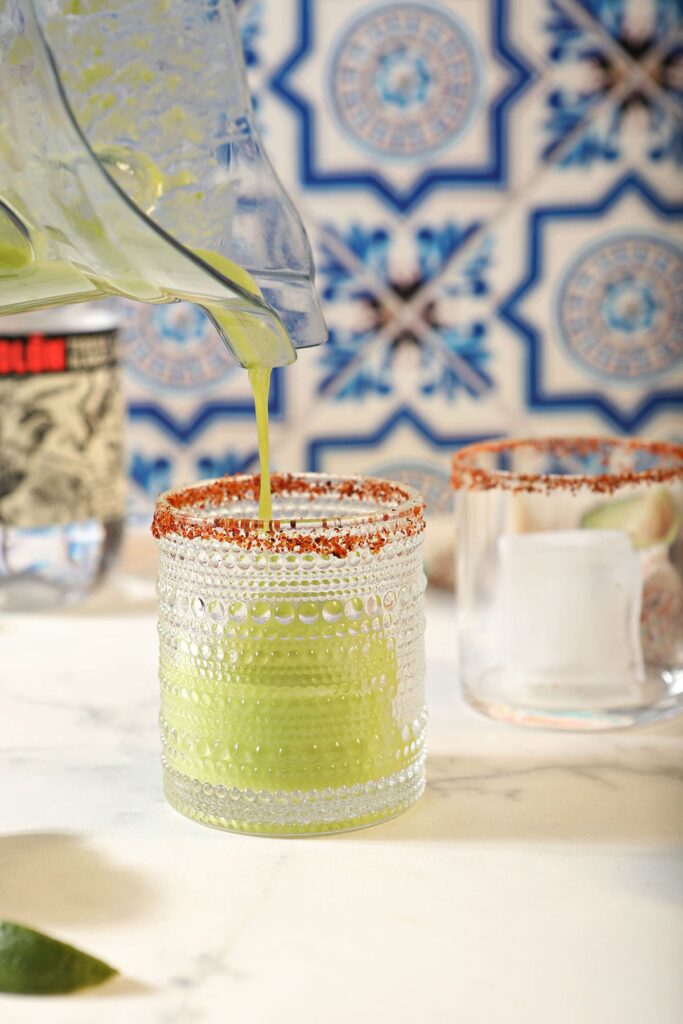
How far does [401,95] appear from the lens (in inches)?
45.4

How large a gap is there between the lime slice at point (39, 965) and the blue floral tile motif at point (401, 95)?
2.78 ft

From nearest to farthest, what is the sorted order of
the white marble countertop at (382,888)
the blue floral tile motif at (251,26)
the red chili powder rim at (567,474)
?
the white marble countertop at (382,888) → the red chili powder rim at (567,474) → the blue floral tile motif at (251,26)

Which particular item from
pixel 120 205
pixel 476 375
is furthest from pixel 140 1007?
pixel 476 375

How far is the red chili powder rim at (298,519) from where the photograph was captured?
1.65 ft

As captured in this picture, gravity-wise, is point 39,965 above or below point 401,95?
below

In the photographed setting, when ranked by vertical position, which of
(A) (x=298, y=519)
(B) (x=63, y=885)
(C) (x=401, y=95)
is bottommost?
(B) (x=63, y=885)

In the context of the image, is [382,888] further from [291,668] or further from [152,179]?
[152,179]

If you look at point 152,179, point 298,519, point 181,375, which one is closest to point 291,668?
point 298,519

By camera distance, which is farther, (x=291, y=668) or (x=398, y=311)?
(x=398, y=311)

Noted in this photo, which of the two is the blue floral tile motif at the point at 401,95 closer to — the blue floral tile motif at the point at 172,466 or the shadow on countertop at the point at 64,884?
the blue floral tile motif at the point at 172,466

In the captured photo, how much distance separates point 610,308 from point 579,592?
25.3 inches

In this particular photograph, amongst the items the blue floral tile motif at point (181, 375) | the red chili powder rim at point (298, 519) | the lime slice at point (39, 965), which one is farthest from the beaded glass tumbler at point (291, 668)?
Answer: the blue floral tile motif at point (181, 375)

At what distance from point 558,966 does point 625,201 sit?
880 millimetres

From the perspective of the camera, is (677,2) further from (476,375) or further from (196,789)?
(196,789)
